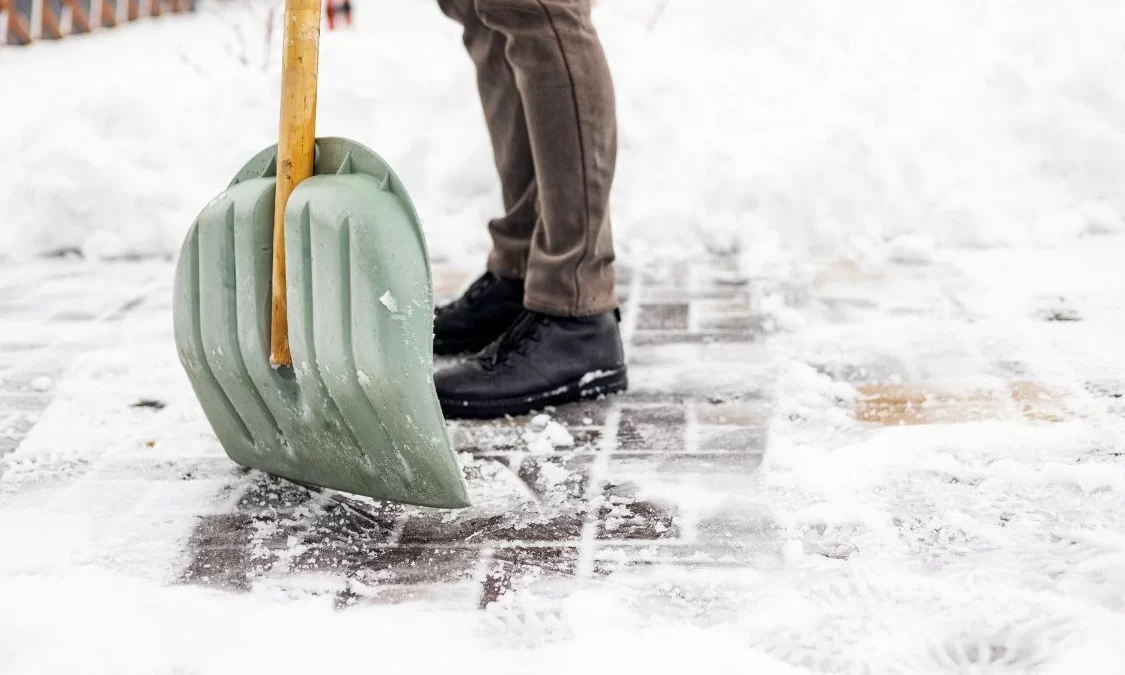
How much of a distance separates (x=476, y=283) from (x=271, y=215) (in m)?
0.79

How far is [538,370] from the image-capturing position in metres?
2.00

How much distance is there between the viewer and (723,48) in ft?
14.1

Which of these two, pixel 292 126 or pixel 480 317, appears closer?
pixel 292 126

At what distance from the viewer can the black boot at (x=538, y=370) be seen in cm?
198

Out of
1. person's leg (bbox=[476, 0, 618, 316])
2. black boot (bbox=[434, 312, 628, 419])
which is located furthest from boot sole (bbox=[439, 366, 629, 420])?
person's leg (bbox=[476, 0, 618, 316])

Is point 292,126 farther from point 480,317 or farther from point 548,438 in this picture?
point 480,317

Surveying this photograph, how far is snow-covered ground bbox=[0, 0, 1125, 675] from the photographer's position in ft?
4.26

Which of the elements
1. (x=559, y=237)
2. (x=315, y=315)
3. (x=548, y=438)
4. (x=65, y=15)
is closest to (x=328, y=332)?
(x=315, y=315)

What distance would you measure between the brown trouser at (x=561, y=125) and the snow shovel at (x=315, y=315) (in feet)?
1.42

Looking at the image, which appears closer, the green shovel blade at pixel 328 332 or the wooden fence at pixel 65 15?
the green shovel blade at pixel 328 332

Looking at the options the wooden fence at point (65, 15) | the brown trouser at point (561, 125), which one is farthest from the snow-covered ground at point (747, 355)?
the wooden fence at point (65, 15)

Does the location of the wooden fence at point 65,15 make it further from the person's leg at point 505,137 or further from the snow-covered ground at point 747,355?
the person's leg at point 505,137

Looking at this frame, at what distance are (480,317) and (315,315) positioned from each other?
82cm

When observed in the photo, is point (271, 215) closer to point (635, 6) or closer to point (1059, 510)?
point (1059, 510)
